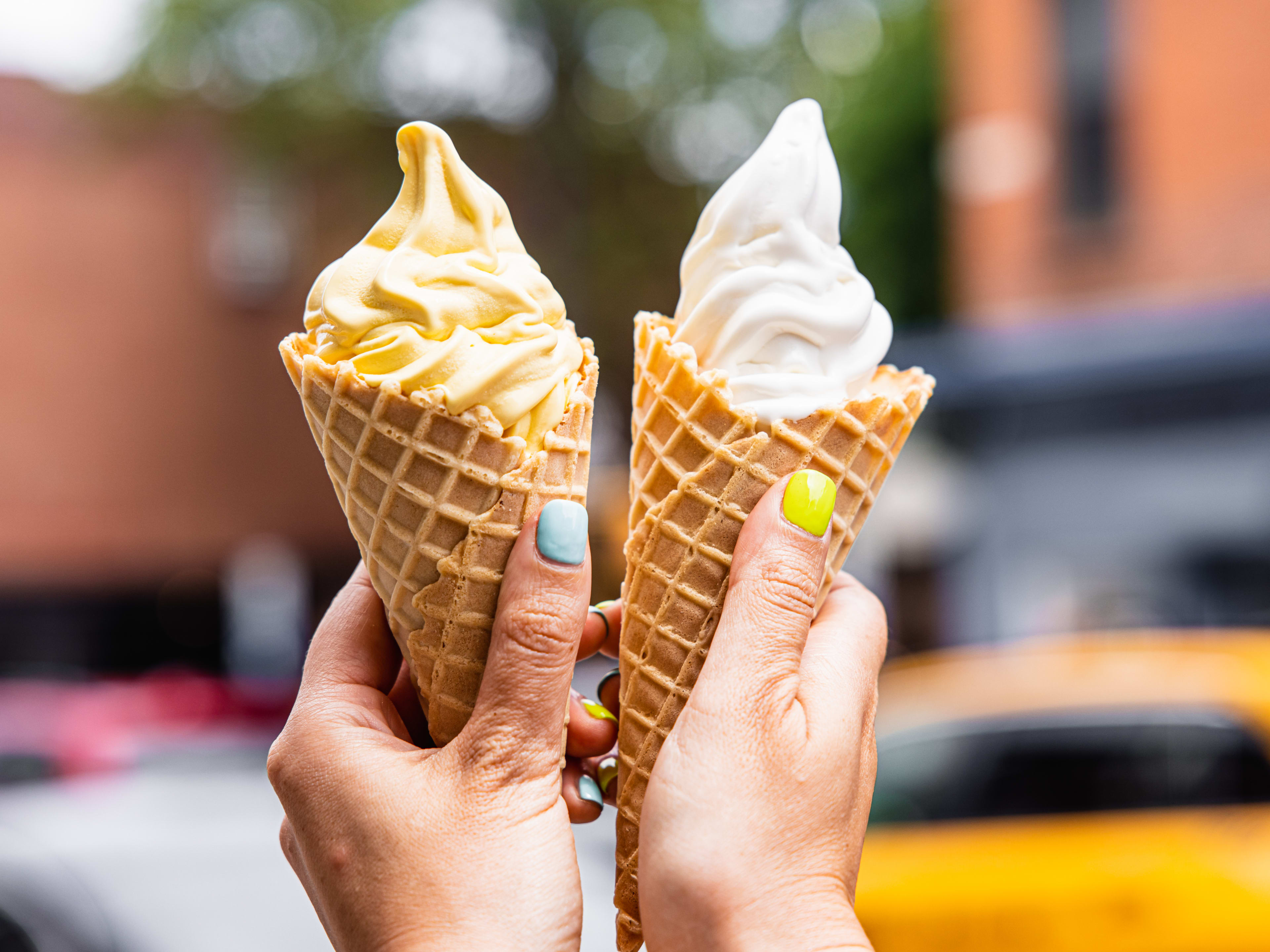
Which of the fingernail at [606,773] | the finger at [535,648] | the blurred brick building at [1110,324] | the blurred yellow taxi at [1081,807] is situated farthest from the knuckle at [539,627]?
the blurred brick building at [1110,324]

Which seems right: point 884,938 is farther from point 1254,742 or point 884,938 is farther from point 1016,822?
point 1254,742

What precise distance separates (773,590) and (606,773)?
27.3 inches

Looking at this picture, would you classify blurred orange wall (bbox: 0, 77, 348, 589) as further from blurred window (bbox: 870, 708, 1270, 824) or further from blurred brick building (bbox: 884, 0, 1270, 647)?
blurred window (bbox: 870, 708, 1270, 824)

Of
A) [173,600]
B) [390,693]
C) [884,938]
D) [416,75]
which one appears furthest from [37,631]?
[390,693]

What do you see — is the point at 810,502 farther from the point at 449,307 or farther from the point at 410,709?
the point at 410,709

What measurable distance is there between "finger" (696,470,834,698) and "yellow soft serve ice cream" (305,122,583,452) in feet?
1.24

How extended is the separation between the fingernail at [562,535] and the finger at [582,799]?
0.53 m

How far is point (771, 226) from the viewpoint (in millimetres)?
1974

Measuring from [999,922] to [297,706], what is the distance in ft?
11.3

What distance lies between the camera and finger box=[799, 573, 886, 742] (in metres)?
1.64

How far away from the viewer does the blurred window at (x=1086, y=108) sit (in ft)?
41.8

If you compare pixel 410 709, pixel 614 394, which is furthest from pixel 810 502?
pixel 614 394

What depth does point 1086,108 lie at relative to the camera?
42.4 ft

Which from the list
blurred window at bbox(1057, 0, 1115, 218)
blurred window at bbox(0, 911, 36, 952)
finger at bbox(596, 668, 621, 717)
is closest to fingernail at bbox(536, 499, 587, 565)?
finger at bbox(596, 668, 621, 717)
